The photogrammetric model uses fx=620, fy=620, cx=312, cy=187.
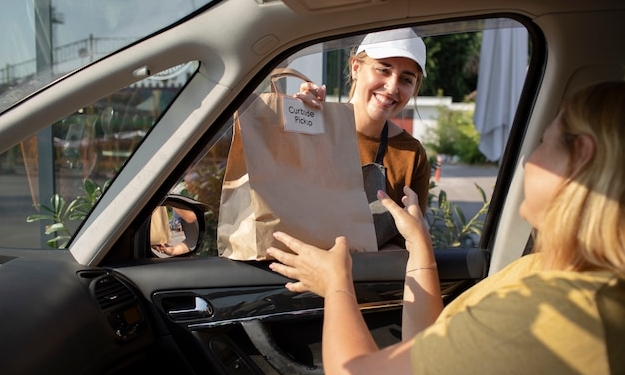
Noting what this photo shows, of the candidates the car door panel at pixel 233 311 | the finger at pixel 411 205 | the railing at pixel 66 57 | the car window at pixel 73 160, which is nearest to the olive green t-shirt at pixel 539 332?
the finger at pixel 411 205

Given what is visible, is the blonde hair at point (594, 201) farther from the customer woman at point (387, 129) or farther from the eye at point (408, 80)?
the eye at point (408, 80)

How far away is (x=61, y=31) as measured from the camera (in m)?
2.90

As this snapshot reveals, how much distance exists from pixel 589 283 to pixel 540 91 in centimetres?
130

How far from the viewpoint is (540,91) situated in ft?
7.54

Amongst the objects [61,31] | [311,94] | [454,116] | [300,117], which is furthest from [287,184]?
[454,116]

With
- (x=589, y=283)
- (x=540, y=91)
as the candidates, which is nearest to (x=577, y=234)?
(x=589, y=283)

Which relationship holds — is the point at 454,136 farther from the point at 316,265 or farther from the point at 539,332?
the point at 539,332

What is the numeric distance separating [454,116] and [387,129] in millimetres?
16705

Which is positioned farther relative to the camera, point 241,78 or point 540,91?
point 540,91

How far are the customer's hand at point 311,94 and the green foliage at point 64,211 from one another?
70 centimetres

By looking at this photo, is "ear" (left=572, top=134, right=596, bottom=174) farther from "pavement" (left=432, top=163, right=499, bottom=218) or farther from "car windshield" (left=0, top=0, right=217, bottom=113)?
"pavement" (left=432, top=163, right=499, bottom=218)

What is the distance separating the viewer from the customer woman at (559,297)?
1.11m

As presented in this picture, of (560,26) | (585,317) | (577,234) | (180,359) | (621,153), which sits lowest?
(180,359)

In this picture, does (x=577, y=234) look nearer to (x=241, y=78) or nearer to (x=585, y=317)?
(x=585, y=317)
